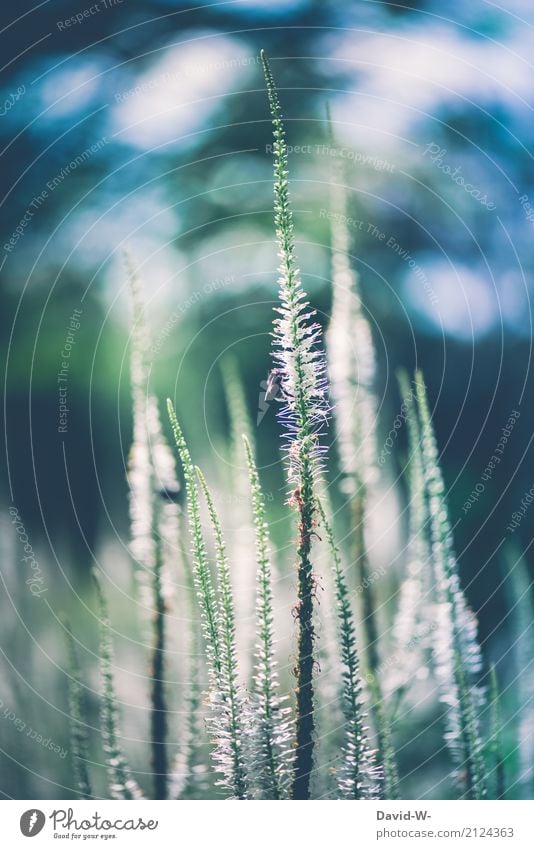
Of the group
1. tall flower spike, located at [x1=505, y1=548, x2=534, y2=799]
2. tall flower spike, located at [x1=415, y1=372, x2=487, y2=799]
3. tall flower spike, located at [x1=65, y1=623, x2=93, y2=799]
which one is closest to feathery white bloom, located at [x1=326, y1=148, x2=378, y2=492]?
tall flower spike, located at [x1=415, y1=372, x2=487, y2=799]

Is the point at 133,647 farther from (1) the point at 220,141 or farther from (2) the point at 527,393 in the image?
(1) the point at 220,141

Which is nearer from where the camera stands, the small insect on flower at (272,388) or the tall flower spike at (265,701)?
the tall flower spike at (265,701)

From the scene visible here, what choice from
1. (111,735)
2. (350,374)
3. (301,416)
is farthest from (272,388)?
(111,735)

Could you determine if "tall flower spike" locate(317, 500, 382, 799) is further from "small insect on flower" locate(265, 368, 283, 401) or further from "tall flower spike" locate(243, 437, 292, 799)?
"small insect on flower" locate(265, 368, 283, 401)

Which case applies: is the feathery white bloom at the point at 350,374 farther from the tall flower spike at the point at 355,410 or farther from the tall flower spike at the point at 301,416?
the tall flower spike at the point at 301,416

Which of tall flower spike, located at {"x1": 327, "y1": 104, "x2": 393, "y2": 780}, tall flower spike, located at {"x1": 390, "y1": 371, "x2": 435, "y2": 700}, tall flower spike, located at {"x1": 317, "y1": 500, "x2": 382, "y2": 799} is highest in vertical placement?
tall flower spike, located at {"x1": 327, "y1": 104, "x2": 393, "y2": 780}

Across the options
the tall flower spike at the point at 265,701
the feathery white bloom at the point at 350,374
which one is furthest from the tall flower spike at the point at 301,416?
the feathery white bloom at the point at 350,374
